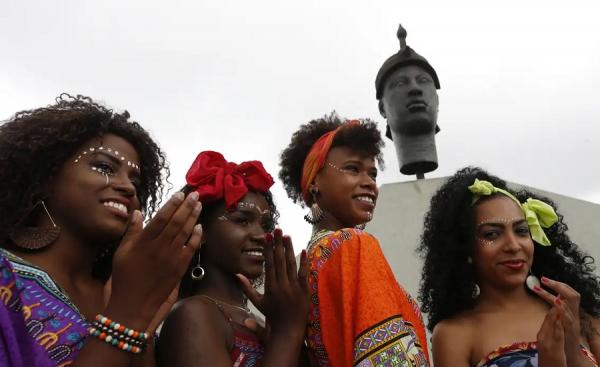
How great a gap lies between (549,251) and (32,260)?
8.06 feet

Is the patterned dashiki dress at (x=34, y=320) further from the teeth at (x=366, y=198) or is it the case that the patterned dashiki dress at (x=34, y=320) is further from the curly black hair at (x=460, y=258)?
the curly black hair at (x=460, y=258)

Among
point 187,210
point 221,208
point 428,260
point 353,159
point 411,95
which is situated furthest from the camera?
point 411,95

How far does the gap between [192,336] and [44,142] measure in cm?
81

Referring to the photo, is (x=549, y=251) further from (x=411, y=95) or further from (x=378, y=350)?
(x=411, y=95)

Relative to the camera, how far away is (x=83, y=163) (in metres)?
1.96

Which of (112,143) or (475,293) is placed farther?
(475,293)

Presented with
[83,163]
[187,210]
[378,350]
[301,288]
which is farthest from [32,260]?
[378,350]

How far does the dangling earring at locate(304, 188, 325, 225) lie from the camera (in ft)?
8.46

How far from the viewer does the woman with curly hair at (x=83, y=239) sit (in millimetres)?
1500

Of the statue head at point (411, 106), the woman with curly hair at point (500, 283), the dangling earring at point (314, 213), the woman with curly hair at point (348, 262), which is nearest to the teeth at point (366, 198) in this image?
the woman with curly hair at point (348, 262)

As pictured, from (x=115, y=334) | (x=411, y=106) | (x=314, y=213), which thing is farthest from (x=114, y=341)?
(x=411, y=106)

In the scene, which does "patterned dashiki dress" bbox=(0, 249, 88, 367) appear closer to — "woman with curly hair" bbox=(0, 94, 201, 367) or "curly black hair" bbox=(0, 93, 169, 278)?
"woman with curly hair" bbox=(0, 94, 201, 367)

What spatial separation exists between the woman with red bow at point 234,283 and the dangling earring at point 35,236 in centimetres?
47

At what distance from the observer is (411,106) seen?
8.54 meters
